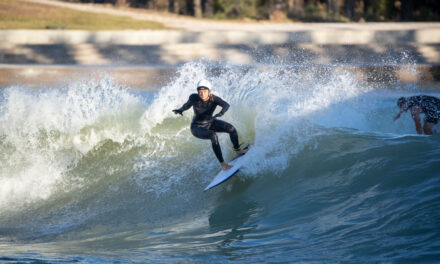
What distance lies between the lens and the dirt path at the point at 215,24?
81.9 ft

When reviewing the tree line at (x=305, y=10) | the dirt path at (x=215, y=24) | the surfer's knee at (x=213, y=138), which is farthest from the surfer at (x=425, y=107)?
the tree line at (x=305, y=10)

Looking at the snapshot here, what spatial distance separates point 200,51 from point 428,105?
39.5ft

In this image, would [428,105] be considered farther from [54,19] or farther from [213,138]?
[54,19]

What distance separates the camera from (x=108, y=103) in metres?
10.8

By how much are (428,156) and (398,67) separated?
9.02 metres

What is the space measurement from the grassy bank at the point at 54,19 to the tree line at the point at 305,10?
5.65 meters

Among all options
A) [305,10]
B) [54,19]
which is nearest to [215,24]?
[305,10]

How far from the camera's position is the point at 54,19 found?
85.3ft

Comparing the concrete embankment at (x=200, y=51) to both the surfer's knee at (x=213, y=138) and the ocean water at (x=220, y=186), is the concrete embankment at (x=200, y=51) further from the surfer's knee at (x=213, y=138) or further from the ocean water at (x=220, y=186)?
the surfer's knee at (x=213, y=138)

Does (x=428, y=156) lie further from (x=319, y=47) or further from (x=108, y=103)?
(x=319, y=47)

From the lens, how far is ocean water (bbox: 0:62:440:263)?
5238mm

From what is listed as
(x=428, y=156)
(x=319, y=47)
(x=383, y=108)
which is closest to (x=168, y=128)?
(x=428, y=156)

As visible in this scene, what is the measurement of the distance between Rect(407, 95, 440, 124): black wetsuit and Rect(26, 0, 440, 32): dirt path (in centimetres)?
1532

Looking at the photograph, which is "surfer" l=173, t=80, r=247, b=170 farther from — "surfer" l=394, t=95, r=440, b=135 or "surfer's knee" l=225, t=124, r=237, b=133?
"surfer" l=394, t=95, r=440, b=135
